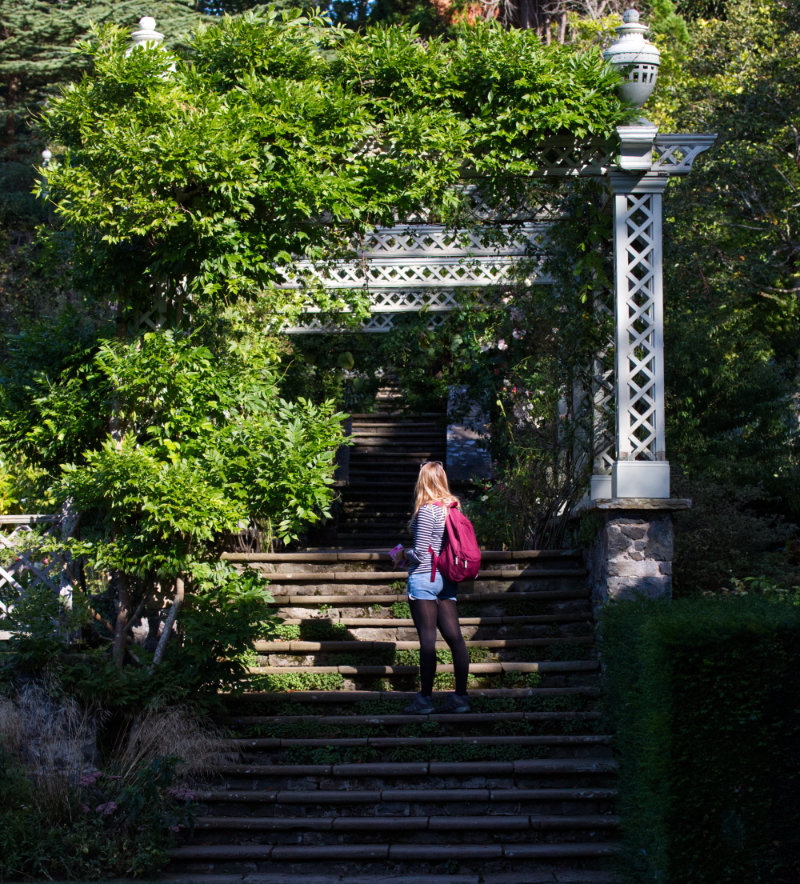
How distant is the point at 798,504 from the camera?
1066cm

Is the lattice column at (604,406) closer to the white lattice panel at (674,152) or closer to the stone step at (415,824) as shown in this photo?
the white lattice panel at (674,152)

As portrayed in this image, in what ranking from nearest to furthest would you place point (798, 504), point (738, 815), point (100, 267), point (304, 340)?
point (738, 815) < point (100, 267) < point (798, 504) < point (304, 340)

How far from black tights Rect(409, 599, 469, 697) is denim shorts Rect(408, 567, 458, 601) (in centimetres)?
3

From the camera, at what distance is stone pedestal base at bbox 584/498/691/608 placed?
7.25 meters

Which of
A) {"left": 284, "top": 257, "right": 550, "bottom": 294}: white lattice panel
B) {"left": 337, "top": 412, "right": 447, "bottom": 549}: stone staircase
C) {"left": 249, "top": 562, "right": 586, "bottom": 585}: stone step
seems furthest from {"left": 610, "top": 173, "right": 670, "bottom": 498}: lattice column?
{"left": 337, "top": 412, "right": 447, "bottom": 549}: stone staircase

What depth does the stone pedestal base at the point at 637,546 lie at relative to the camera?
7.25 metres

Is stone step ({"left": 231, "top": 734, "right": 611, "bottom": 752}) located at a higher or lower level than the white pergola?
lower

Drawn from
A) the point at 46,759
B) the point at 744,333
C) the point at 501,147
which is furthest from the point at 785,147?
the point at 46,759

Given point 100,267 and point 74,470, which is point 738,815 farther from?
point 100,267

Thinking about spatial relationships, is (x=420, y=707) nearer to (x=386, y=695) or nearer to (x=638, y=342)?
(x=386, y=695)

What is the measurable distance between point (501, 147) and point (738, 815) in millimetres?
4932

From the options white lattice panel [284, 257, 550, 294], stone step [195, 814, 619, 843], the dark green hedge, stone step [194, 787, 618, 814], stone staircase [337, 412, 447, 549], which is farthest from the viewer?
stone staircase [337, 412, 447, 549]

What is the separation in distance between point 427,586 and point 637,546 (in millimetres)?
1703

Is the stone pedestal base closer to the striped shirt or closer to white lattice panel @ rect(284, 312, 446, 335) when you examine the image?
the striped shirt
